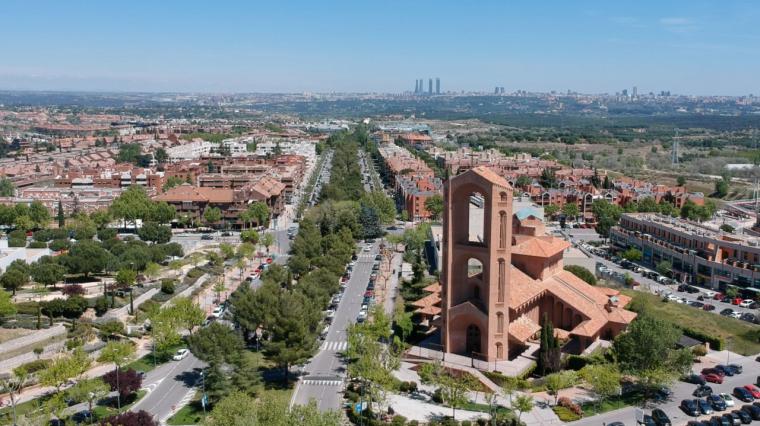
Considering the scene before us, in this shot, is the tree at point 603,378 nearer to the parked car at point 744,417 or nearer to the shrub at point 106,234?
the parked car at point 744,417

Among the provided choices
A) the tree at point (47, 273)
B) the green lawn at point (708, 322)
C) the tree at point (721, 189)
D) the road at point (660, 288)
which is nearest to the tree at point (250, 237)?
the tree at point (47, 273)

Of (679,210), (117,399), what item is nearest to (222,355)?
(117,399)

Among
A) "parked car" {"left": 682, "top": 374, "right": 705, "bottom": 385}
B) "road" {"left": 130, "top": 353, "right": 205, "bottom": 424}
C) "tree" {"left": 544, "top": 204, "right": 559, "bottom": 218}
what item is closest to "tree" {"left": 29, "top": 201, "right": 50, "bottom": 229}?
"road" {"left": 130, "top": 353, "right": 205, "bottom": 424}

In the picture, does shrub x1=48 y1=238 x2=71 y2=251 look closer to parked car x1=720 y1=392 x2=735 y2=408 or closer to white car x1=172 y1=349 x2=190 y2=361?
white car x1=172 y1=349 x2=190 y2=361

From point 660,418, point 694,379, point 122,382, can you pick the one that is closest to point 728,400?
point 694,379

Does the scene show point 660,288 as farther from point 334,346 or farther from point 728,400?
point 334,346

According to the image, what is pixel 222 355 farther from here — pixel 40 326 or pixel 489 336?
pixel 40 326
